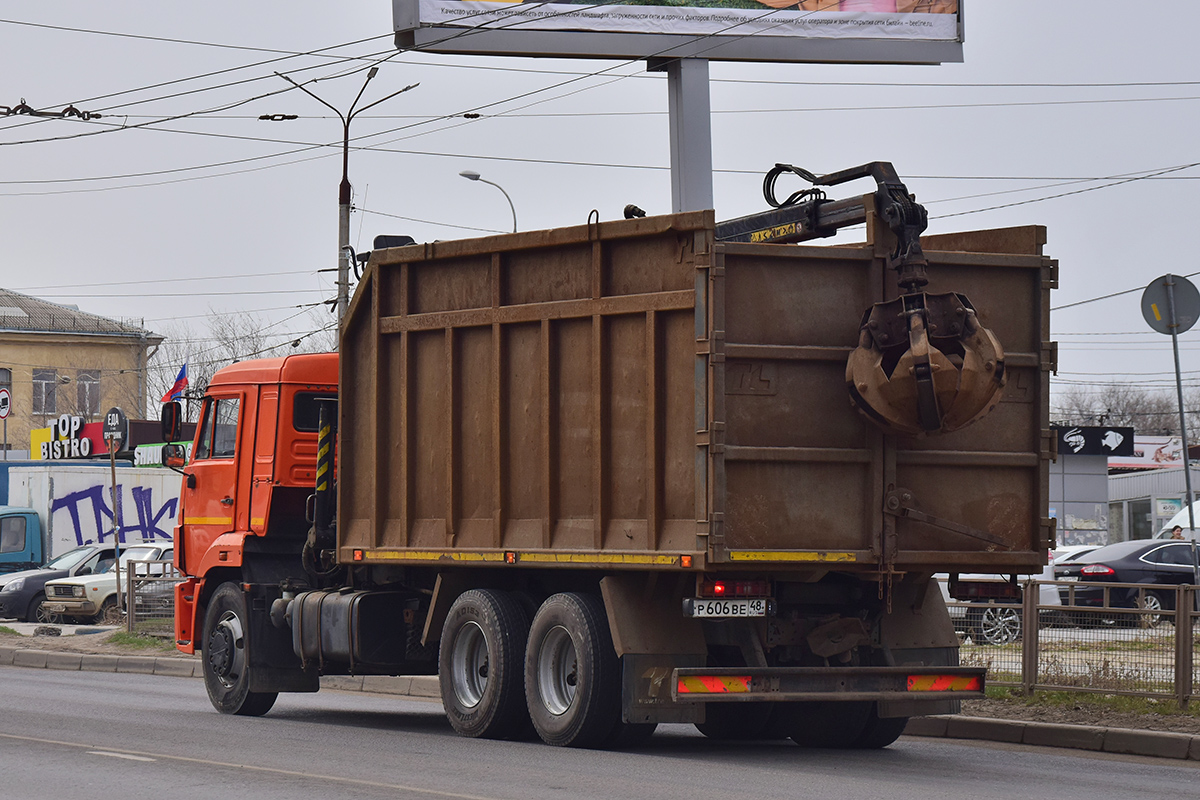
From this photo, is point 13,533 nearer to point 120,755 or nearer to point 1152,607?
point 120,755

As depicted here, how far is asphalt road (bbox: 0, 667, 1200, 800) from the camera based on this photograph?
28.7ft

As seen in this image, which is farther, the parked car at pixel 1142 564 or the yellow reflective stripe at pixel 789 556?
the parked car at pixel 1142 564

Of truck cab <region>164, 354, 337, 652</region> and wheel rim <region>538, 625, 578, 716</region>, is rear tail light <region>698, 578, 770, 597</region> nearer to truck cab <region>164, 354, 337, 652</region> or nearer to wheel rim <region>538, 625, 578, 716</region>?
wheel rim <region>538, 625, 578, 716</region>

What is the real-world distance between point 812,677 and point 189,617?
23.0 feet

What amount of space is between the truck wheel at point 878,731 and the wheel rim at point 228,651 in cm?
543

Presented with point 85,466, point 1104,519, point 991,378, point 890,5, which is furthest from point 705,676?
point 1104,519

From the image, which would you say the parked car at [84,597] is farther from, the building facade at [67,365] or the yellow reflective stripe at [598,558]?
the building facade at [67,365]

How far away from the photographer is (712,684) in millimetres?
9891

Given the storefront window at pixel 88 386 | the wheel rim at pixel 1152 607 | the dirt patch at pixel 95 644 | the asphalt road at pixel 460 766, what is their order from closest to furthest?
the asphalt road at pixel 460 766
the wheel rim at pixel 1152 607
the dirt patch at pixel 95 644
the storefront window at pixel 88 386

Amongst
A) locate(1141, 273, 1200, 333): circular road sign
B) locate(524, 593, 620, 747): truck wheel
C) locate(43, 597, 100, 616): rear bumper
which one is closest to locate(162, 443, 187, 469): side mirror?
locate(524, 593, 620, 747): truck wheel

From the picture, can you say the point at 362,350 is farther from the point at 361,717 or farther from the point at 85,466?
the point at 85,466

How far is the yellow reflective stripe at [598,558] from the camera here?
997 centimetres

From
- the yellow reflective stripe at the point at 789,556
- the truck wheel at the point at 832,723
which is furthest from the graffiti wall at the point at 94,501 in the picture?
the yellow reflective stripe at the point at 789,556

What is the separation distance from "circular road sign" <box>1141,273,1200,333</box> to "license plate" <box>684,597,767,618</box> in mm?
5881
